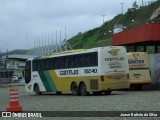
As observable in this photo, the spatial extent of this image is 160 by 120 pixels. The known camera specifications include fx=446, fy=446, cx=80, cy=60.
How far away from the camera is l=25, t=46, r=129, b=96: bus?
29.1 metres

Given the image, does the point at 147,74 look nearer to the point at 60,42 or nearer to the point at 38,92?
the point at 38,92

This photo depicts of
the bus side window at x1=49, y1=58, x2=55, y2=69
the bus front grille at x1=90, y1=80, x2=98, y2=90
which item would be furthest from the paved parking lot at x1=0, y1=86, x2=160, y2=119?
the bus side window at x1=49, y1=58, x2=55, y2=69

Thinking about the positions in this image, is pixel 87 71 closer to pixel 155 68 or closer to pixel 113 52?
pixel 113 52

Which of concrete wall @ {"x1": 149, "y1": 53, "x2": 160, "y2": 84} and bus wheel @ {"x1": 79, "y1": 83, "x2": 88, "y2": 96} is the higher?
concrete wall @ {"x1": 149, "y1": 53, "x2": 160, "y2": 84}

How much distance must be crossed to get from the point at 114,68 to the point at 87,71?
6.21 ft

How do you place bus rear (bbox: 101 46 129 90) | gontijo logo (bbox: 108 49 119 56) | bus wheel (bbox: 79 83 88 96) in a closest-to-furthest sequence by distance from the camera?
bus rear (bbox: 101 46 129 90)
gontijo logo (bbox: 108 49 119 56)
bus wheel (bbox: 79 83 88 96)

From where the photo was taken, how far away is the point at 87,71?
30.0 m

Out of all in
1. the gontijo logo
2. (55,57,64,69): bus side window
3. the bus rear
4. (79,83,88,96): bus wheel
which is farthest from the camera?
(55,57,64,69): bus side window

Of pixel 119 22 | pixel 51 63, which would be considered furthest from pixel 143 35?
pixel 119 22

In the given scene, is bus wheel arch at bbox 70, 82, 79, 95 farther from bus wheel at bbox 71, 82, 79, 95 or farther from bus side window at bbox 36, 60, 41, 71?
bus side window at bbox 36, 60, 41, 71

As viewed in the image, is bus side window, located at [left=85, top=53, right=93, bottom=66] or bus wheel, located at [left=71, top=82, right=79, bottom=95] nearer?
bus side window, located at [left=85, top=53, right=93, bottom=66]

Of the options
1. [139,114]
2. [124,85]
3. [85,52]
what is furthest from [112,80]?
[139,114]

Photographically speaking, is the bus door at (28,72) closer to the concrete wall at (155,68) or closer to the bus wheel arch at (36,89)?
the bus wheel arch at (36,89)

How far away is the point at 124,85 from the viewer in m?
29.5
